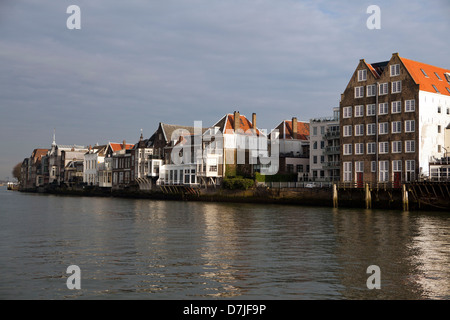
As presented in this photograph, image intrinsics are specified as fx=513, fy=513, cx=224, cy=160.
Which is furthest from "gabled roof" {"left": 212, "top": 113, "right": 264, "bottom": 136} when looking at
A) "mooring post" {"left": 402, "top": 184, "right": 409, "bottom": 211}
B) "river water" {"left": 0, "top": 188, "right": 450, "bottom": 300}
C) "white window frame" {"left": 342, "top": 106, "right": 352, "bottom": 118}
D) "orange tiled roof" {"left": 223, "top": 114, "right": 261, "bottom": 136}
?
"river water" {"left": 0, "top": 188, "right": 450, "bottom": 300}

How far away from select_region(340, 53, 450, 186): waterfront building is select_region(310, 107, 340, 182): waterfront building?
488 cm

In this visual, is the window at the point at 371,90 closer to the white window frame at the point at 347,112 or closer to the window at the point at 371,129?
the white window frame at the point at 347,112

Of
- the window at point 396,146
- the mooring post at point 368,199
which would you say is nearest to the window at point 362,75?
the window at point 396,146

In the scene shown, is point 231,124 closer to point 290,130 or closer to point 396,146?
point 290,130

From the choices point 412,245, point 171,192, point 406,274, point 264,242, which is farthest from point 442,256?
point 171,192

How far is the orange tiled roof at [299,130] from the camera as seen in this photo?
9543 centimetres

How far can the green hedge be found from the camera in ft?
270

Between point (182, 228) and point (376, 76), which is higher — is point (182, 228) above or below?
below

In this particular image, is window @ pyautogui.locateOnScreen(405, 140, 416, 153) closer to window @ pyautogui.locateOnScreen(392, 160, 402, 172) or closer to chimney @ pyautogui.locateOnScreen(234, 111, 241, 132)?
window @ pyautogui.locateOnScreen(392, 160, 402, 172)

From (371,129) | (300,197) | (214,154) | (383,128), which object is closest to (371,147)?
(371,129)

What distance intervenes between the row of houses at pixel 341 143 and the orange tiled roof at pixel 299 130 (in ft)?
0.76

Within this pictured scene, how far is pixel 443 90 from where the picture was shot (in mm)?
70625
